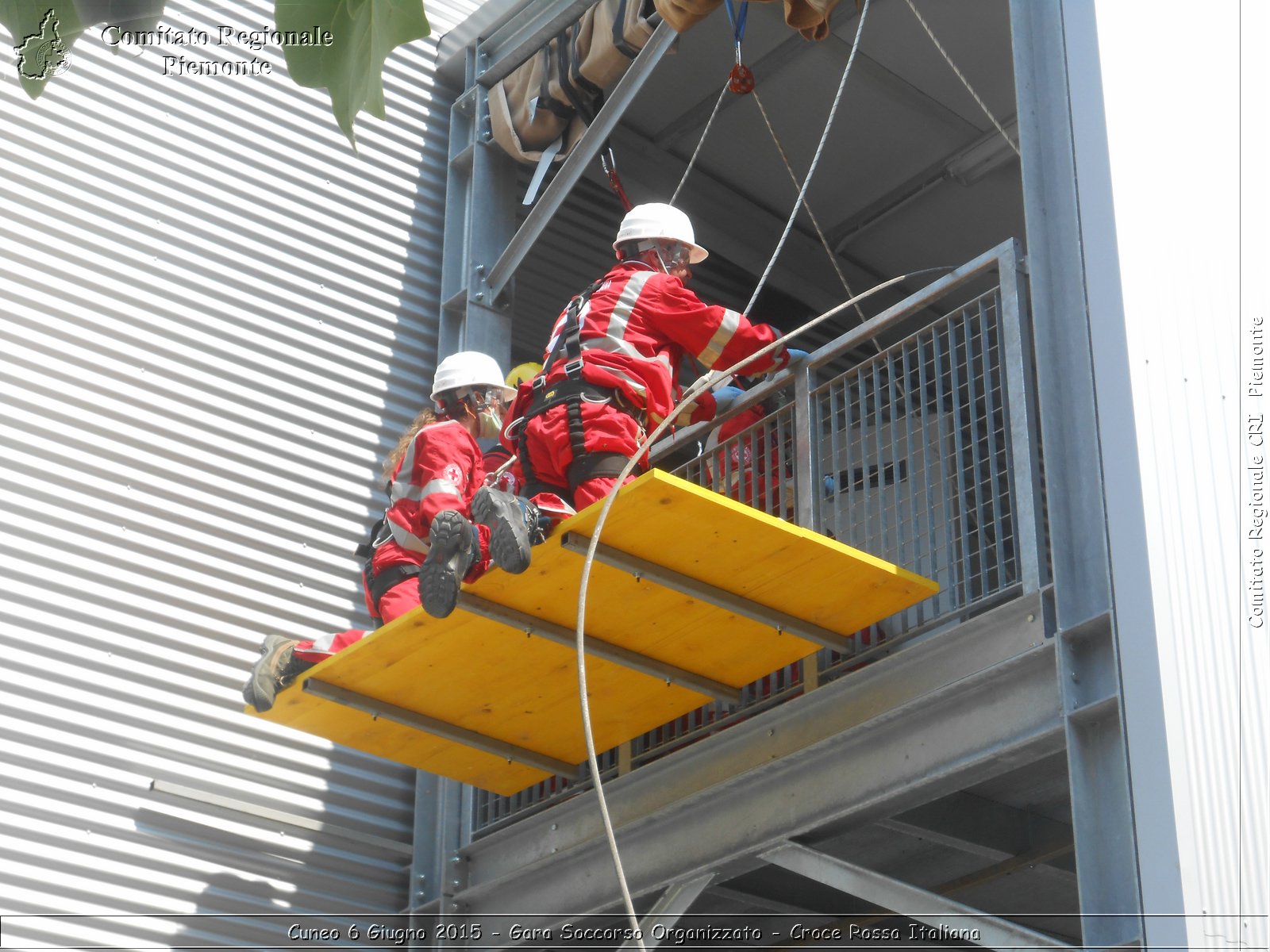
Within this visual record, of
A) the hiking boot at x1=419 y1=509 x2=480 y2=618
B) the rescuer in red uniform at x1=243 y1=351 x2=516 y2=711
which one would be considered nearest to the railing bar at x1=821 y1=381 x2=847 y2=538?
the hiking boot at x1=419 y1=509 x2=480 y2=618

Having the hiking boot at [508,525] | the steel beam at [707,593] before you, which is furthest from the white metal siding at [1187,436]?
the hiking boot at [508,525]

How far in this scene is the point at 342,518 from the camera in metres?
10.2

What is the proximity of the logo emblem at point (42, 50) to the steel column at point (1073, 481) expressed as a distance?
4507mm

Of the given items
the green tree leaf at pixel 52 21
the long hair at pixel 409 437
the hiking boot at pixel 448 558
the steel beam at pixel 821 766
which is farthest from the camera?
the long hair at pixel 409 437

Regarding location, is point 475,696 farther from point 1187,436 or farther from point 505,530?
point 1187,436

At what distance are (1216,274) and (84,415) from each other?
6190 millimetres

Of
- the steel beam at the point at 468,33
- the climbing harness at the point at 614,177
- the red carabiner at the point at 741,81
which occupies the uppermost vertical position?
the steel beam at the point at 468,33

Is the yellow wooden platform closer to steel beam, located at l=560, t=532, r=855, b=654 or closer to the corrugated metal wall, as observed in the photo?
steel beam, located at l=560, t=532, r=855, b=654

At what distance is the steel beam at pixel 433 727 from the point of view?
7.96 meters

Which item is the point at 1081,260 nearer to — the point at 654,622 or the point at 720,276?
the point at 654,622

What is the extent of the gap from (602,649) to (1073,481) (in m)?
2.23

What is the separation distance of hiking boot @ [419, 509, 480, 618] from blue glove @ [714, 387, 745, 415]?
181 cm

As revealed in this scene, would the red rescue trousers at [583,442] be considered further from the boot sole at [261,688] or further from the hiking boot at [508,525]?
the boot sole at [261,688]

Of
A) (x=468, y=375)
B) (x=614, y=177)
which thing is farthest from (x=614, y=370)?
(x=614, y=177)
